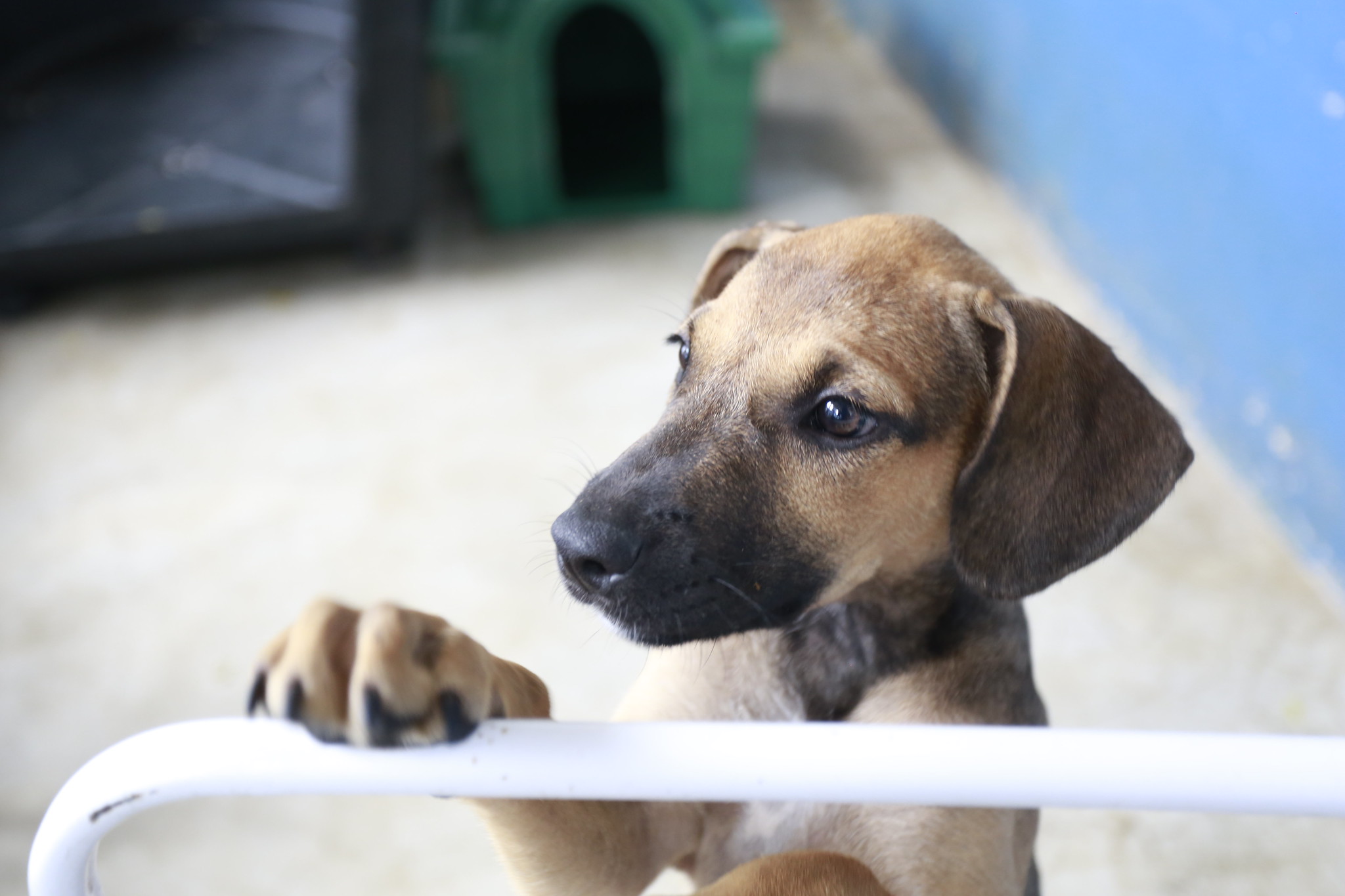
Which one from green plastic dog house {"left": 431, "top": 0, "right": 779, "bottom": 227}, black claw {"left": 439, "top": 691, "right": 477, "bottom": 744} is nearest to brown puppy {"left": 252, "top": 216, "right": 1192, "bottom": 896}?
black claw {"left": 439, "top": 691, "right": 477, "bottom": 744}

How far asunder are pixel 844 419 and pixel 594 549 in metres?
0.44

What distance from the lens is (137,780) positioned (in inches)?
43.7

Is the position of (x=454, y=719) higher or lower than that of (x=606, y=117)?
higher

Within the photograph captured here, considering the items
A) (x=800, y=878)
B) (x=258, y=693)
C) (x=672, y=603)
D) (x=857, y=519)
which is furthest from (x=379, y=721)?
(x=857, y=519)

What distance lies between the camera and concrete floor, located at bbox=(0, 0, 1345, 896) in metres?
2.92

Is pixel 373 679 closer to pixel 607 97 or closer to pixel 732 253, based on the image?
pixel 732 253

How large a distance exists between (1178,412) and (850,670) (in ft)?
9.32

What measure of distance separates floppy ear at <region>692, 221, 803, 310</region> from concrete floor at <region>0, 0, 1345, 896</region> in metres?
1.15

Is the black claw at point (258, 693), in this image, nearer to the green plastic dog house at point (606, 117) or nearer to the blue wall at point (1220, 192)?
the blue wall at point (1220, 192)

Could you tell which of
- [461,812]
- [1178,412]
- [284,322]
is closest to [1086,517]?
[461,812]

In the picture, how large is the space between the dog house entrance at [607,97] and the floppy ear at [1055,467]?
171 inches

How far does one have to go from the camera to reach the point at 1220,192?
3846 millimetres

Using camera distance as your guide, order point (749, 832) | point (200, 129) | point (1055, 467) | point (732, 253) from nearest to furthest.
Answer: point (1055, 467) < point (749, 832) < point (732, 253) < point (200, 129)

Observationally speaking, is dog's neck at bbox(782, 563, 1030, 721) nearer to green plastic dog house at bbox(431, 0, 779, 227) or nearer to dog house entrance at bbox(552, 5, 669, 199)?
green plastic dog house at bbox(431, 0, 779, 227)
